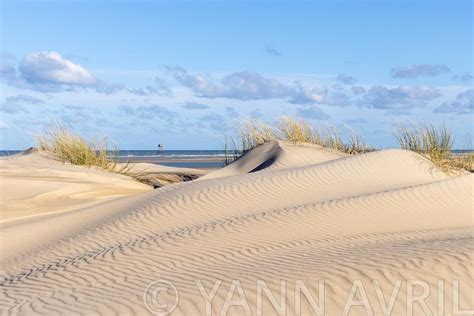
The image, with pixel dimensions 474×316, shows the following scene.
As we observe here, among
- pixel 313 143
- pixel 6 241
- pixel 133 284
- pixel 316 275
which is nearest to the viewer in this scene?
pixel 316 275

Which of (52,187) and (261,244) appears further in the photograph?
(52,187)

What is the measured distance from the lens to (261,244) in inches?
255

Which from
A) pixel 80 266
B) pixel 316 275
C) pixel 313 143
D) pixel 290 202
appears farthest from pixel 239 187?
pixel 313 143

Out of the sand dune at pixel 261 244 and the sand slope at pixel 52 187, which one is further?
the sand slope at pixel 52 187

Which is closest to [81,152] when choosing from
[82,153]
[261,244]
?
[82,153]

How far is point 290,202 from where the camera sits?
9.02 m

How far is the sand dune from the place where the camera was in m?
4.32

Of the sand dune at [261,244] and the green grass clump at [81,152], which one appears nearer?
the sand dune at [261,244]

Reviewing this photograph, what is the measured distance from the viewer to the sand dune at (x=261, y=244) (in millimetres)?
4316

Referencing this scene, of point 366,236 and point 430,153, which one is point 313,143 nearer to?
point 430,153

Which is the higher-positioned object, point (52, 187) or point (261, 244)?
point (52, 187)

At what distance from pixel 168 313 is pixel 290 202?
16.4 ft

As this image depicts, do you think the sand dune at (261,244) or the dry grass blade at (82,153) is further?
the dry grass blade at (82,153)

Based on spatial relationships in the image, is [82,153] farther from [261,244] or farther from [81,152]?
[261,244]
